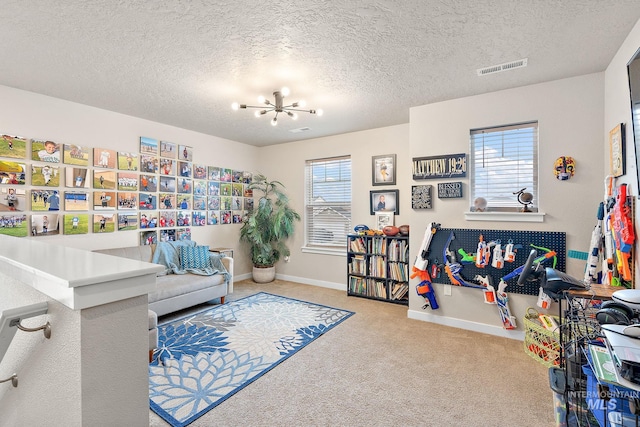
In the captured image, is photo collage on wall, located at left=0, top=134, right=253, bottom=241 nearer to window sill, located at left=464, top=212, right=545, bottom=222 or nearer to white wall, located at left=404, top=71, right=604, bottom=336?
white wall, located at left=404, top=71, right=604, bottom=336

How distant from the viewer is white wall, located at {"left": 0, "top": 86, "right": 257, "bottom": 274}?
3.05 metres

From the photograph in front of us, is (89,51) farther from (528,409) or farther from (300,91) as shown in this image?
(528,409)

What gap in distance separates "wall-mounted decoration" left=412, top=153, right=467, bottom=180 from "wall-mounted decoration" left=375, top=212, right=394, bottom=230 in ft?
3.26

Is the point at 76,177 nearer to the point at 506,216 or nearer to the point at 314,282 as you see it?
the point at 314,282

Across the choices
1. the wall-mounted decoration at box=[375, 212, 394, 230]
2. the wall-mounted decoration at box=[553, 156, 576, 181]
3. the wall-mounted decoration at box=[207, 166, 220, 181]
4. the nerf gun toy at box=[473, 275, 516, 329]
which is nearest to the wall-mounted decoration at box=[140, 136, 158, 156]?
the wall-mounted decoration at box=[207, 166, 220, 181]

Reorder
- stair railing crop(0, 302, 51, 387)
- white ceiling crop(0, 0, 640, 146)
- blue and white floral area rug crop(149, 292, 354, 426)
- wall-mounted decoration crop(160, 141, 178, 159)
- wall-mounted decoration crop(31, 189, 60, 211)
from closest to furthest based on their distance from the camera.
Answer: stair railing crop(0, 302, 51, 387), white ceiling crop(0, 0, 640, 146), blue and white floral area rug crop(149, 292, 354, 426), wall-mounted decoration crop(31, 189, 60, 211), wall-mounted decoration crop(160, 141, 178, 159)

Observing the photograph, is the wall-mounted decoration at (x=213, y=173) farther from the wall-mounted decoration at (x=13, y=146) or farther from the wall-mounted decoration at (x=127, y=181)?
the wall-mounted decoration at (x=13, y=146)

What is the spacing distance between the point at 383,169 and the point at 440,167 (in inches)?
47.8

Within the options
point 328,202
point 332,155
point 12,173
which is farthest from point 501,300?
point 12,173

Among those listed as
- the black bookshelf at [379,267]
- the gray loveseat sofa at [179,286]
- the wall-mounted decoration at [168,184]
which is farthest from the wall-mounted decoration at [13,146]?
the black bookshelf at [379,267]

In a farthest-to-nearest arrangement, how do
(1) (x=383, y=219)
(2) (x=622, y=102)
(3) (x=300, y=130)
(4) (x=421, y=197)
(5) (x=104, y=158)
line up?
(3) (x=300, y=130) → (1) (x=383, y=219) → (5) (x=104, y=158) → (4) (x=421, y=197) → (2) (x=622, y=102)

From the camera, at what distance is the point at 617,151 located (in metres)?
2.25

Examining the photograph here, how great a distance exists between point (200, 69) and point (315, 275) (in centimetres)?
357

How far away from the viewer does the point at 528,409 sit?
194cm
